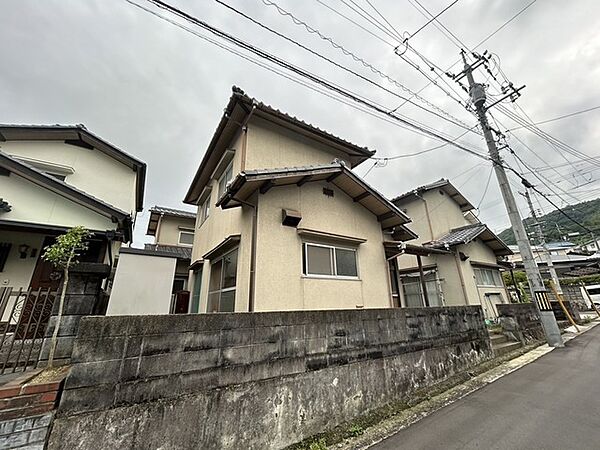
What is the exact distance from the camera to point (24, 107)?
8.32 metres

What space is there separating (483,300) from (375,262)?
821cm

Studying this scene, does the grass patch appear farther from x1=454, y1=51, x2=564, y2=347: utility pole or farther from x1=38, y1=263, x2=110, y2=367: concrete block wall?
x1=454, y1=51, x2=564, y2=347: utility pole

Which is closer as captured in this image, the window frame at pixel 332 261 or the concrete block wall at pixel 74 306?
the concrete block wall at pixel 74 306

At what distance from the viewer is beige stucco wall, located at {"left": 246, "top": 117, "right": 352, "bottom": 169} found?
6.64 meters

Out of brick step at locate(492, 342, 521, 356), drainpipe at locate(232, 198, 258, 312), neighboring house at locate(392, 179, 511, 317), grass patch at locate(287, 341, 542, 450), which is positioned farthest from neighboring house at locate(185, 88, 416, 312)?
neighboring house at locate(392, 179, 511, 317)

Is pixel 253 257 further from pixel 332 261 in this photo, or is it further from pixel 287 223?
pixel 332 261

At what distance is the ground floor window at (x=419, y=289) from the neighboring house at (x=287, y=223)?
518 cm

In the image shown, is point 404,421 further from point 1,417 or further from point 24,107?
point 24,107

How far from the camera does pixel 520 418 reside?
3492mm

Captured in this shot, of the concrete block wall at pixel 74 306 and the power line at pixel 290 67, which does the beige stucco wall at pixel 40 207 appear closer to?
the concrete block wall at pixel 74 306

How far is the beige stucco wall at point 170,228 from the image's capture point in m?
12.4

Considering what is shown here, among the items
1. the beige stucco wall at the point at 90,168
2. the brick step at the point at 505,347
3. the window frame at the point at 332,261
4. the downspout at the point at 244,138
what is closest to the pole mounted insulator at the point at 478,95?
the window frame at the point at 332,261

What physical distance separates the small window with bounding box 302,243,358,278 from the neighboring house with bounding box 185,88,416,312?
26mm

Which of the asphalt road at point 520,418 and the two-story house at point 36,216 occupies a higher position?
the two-story house at point 36,216
